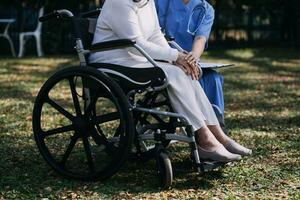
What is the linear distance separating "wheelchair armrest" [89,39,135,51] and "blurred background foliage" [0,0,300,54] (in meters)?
10.5

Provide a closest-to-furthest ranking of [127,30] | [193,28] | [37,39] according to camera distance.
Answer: [127,30] → [193,28] → [37,39]

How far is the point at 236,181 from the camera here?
368 centimetres

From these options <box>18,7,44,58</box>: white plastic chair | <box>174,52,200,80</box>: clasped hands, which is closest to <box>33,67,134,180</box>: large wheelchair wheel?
<box>174,52,200,80</box>: clasped hands

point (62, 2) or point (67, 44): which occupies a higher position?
point (62, 2)

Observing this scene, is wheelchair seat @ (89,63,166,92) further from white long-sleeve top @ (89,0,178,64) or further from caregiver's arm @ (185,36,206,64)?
caregiver's arm @ (185,36,206,64)

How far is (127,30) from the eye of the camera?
11.6 feet

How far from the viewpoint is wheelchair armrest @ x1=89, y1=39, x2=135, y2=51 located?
3.42 metres

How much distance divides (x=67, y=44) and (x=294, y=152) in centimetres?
1016

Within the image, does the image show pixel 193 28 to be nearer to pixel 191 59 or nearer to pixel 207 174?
pixel 191 59

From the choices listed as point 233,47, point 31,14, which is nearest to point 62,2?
point 31,14

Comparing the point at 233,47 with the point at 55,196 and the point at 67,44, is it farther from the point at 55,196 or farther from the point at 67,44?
the point at 55,196

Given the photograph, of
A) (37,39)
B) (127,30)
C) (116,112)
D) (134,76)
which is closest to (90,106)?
(116,112)

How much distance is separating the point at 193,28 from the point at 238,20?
11.5 meters

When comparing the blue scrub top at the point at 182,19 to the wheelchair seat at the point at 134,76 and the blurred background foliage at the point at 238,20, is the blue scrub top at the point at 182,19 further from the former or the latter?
the blurred background foliage at the point at 238,20
